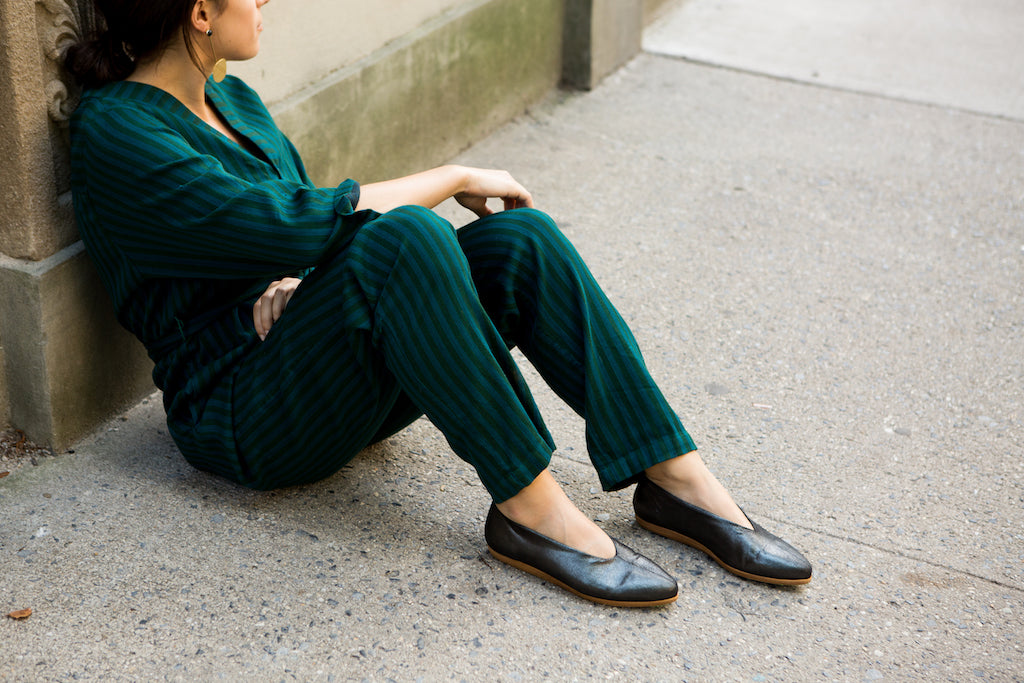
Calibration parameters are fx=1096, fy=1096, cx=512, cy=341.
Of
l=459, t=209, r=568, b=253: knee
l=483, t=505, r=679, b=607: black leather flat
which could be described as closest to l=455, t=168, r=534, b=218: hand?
l=459, t=209, r=568, b=253: knee

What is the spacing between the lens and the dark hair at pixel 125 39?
2107 millimetres

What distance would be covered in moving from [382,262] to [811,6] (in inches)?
216

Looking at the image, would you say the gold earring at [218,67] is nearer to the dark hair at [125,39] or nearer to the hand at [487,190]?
the dark hair at [125,39]

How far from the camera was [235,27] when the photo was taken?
2166 mm

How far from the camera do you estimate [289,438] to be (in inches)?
86.0

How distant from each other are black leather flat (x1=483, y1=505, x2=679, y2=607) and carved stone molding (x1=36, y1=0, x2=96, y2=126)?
47.6 inches

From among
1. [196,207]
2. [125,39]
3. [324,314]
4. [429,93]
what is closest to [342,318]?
[324,314]

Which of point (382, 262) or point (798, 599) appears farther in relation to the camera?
point (798, 599)

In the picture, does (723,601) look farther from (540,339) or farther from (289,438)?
(289,438)

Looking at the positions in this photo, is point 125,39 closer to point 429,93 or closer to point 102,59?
point 102,59

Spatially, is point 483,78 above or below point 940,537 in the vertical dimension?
above

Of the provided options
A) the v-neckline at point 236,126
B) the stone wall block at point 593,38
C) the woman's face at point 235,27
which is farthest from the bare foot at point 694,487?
the stone wall block at point 593,38

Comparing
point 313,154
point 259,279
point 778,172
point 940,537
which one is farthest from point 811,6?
point 259,279

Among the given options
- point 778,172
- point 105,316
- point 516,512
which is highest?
point 105,316
